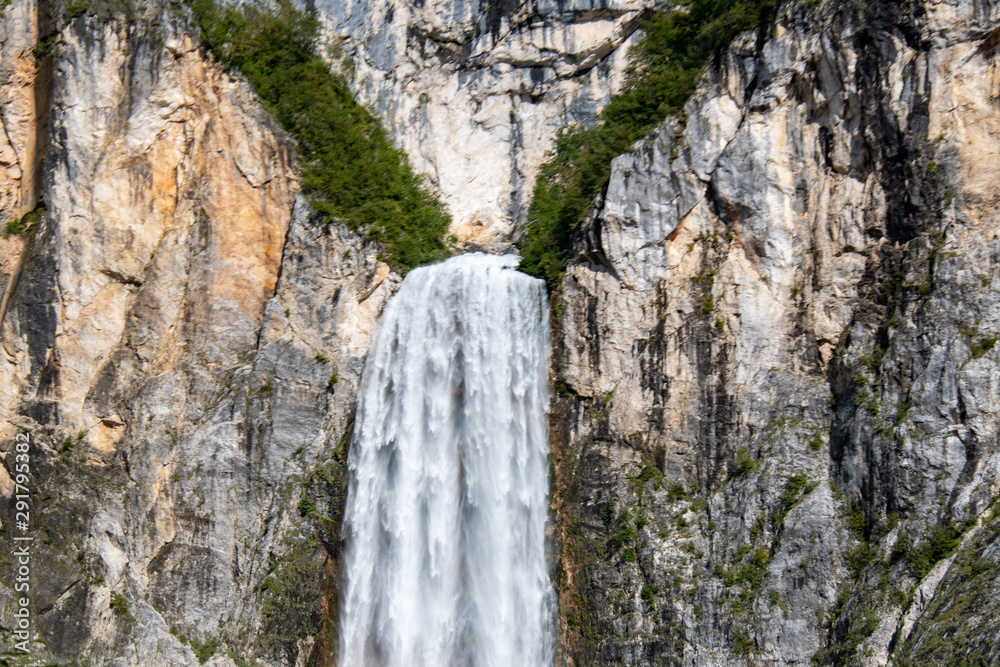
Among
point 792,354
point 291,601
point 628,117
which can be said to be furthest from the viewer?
point 628,117

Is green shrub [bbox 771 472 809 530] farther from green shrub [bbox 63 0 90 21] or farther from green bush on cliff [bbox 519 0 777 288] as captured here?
green shrub [bbox 63 0 90 21]

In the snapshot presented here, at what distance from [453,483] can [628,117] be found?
1011cm

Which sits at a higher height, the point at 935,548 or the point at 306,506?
the point at 306,506

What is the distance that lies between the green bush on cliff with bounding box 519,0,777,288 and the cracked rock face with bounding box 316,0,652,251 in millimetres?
568

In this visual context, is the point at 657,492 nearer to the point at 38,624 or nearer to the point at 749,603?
the point at 749,603

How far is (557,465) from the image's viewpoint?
58.2 ft

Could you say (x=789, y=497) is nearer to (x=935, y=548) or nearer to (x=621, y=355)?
(x=935, y=548)

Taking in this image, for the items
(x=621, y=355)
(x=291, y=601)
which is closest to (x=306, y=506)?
(x=291, y=601)

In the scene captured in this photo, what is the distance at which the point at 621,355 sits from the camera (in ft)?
58.0

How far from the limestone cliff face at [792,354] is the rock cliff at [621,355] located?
0.05m

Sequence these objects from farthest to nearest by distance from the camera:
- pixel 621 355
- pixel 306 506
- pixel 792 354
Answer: pixel 306 506
pixel 621 355
pixel 792 354

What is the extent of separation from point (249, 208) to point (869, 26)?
45.8ft

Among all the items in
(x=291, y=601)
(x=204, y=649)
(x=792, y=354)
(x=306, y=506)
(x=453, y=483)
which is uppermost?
(x=792, y=354)

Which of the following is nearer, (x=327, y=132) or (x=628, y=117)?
(x=628, y=117)
